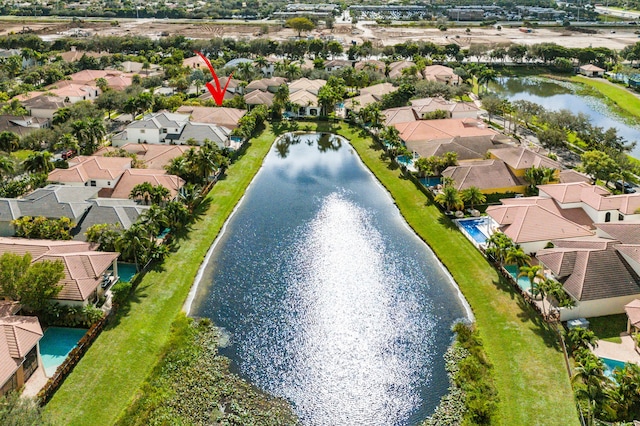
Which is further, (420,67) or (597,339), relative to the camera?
(420,67)

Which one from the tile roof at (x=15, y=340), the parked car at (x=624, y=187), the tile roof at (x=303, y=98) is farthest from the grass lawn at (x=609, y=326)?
the tile roof at (x=303, y=98)

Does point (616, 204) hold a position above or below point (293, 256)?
above

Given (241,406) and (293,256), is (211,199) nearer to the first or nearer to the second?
(293,256)

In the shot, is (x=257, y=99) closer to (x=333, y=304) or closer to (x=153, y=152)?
(x=153, y=152)

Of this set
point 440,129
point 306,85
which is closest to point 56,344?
point 440,129

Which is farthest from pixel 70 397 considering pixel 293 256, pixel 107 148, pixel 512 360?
pixel 107 148

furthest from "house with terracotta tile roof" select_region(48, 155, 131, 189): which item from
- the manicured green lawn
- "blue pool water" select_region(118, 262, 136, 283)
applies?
"blue pool water" select_region(118, 262, 136, 283)

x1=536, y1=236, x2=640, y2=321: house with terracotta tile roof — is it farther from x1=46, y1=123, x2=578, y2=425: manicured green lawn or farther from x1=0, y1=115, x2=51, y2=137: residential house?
x1=0, y1=115, x2=51, y2=137: residential house
